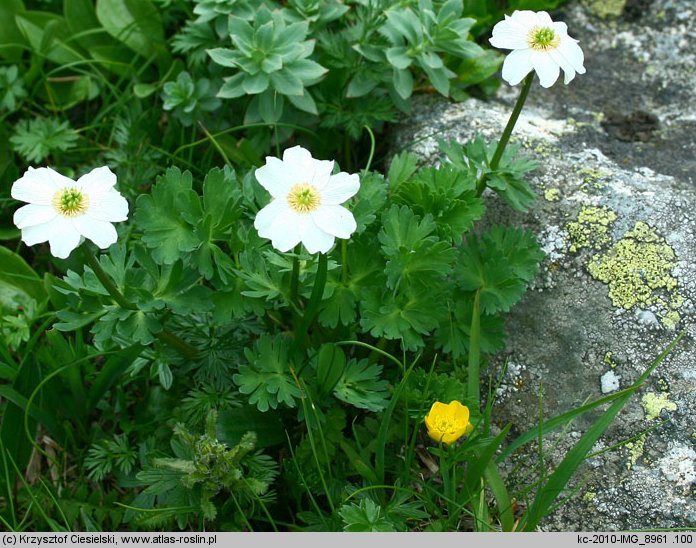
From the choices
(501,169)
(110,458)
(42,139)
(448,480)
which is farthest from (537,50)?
(42,139)

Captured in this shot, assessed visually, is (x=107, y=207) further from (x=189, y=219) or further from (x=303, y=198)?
(x=303, y=198)

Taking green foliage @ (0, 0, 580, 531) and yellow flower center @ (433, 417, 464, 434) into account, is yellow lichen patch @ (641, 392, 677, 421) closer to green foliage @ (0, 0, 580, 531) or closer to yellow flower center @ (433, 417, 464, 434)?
green foliage @ (0, 0, 580, 531)

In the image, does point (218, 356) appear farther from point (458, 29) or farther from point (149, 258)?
point (458, 29)

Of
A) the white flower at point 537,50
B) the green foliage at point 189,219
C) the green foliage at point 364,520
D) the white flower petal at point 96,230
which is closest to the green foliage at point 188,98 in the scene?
the green foliage at point 189,219


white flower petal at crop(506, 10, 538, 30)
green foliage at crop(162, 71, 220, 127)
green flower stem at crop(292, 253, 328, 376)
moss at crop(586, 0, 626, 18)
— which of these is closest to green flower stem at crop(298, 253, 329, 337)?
green flower stem at crop(292, 253, 328, 376)

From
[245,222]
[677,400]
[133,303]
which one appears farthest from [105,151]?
[677,400]

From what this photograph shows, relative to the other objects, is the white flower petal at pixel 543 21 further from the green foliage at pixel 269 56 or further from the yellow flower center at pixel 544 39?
the green foliage at pixel 269 56
